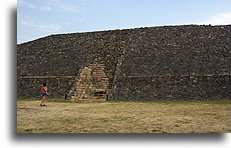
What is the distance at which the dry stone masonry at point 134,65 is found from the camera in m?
15.8

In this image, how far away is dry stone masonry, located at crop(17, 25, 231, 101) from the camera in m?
15.8

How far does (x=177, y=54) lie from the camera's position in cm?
1891

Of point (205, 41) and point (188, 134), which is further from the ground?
point (205, 41)

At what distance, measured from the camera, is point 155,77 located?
656 inches

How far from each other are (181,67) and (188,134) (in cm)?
1242

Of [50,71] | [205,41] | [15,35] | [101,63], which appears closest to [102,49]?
[101,63]

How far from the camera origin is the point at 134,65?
723 inches
